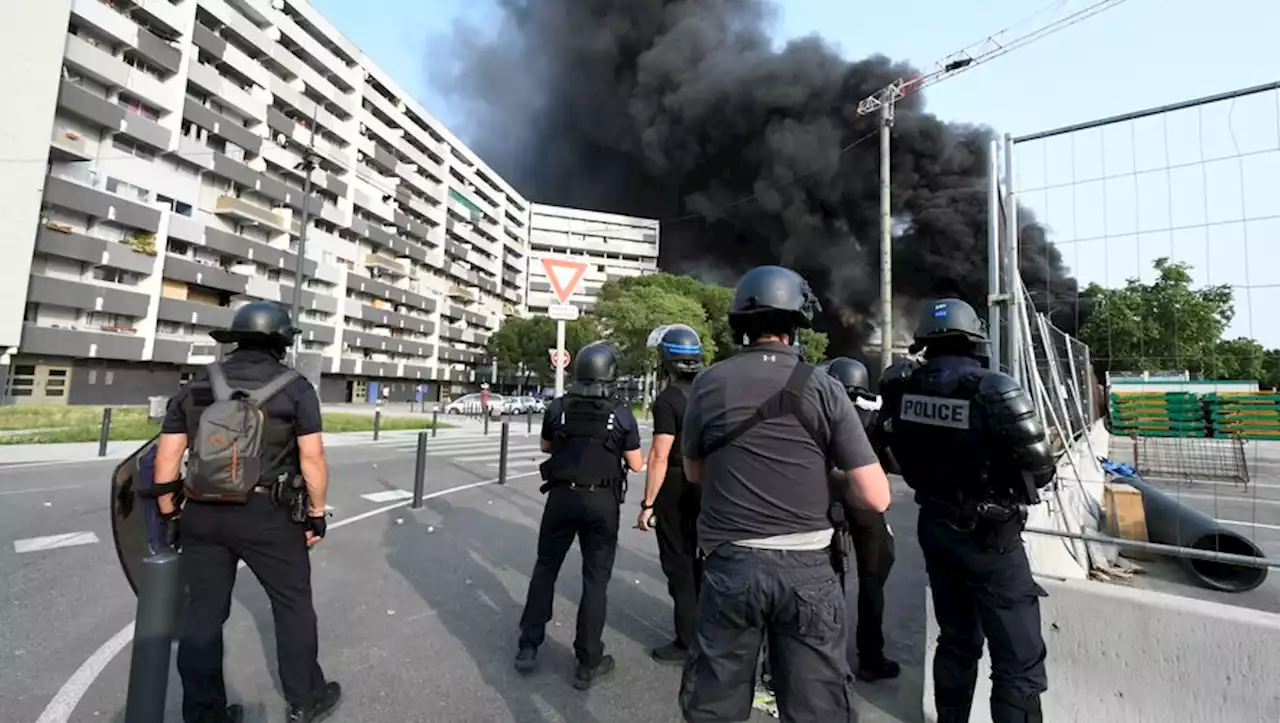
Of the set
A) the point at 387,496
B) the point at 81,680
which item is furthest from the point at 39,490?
the point at 81,680

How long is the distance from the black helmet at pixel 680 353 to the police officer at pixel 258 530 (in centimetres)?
163

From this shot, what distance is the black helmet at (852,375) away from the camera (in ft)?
11.5

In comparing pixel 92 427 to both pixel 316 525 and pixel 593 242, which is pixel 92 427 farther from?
pixel 593 242

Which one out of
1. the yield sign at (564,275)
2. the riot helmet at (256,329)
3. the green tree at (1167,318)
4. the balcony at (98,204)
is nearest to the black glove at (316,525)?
the riot helmet at (256,329)

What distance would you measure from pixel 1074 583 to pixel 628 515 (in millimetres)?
4997

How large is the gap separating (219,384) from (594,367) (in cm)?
151

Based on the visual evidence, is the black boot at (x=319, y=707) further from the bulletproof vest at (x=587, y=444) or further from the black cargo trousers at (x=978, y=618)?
the black cargo trousers at (x=978, y=618)

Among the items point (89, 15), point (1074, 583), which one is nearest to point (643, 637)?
point (1074, 583)

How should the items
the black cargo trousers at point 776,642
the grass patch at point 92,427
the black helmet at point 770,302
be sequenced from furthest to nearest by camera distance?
the grass patch at point 92,427, the black helmet at point 770,302, the black cargo trousers at point 776,642

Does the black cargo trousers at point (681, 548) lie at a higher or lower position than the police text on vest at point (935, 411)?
lower

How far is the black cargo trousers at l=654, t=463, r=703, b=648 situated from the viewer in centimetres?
308

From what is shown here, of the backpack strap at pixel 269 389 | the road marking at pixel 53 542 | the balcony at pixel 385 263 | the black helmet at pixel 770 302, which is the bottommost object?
the road marking at pixel 53 542

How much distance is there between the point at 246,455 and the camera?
7.01 feet

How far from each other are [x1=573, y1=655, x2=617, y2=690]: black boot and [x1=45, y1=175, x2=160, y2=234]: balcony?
31.2 metres
